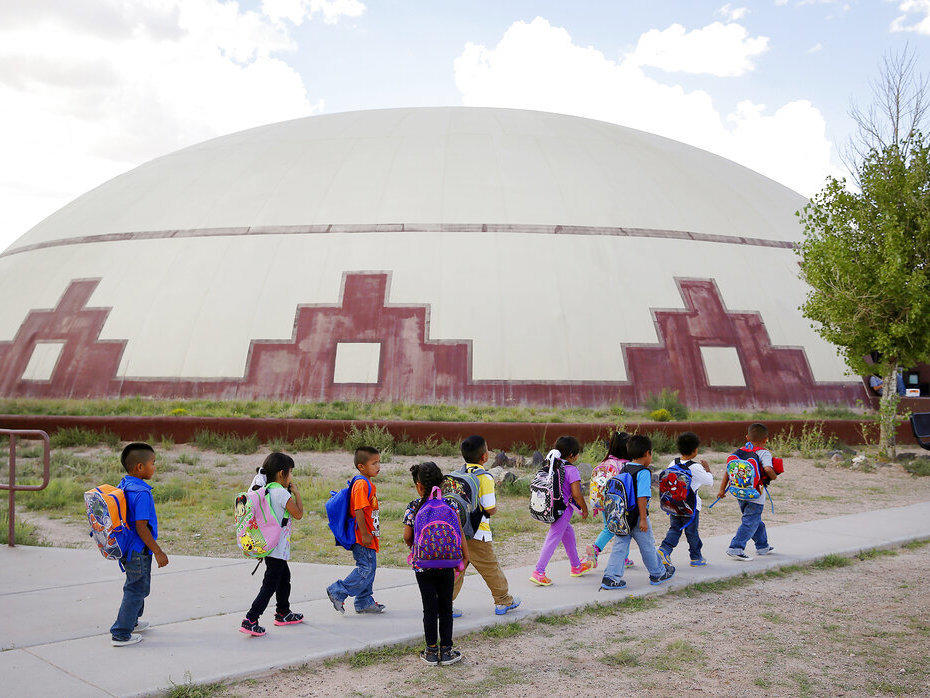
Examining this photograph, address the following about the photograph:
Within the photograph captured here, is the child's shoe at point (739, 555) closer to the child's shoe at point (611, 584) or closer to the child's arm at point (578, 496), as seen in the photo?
the child's shoe at point (611, 584)

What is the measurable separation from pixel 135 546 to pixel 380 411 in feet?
38.0

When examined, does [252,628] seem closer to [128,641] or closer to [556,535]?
[128,641]

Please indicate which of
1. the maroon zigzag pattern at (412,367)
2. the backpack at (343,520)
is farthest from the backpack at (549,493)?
the maroon zigzag pattern at (412,367)

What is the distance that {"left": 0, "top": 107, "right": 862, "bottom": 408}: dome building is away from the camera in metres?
18.5

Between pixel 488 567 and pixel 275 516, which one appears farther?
pixel 488 567

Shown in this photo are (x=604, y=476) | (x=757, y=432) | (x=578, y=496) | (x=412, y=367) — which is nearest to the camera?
(x=578, y=496)

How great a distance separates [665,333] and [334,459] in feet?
29.2

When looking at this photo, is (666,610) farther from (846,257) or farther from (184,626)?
(846,257)

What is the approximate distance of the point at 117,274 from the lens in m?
21.2

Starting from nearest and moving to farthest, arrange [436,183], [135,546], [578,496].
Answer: [135,546]
[578,496]
[436,183]

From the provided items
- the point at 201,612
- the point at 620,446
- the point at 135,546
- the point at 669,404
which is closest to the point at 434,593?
the point at 135,546

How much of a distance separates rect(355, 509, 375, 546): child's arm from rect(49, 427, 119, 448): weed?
11.5m

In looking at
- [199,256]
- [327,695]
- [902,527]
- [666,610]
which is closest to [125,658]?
[327,695]

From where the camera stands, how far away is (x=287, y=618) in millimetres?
5930
